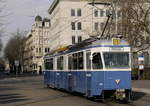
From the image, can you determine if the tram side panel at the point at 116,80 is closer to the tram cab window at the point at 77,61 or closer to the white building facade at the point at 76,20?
the tram cab window at the point at 77,61

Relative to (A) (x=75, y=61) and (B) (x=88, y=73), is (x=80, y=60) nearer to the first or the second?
(A) (x=75, y=61)

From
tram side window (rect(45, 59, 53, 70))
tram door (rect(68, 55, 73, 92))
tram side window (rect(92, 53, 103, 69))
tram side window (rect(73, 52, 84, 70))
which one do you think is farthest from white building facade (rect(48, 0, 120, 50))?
tram side window (rect(92, 53, 103, 69))

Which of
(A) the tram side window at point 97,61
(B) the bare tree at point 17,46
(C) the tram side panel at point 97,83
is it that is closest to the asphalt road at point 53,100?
(C) the tram side panel at point 97,83

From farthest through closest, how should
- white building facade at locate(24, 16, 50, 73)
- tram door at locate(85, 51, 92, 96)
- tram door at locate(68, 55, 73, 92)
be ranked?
white building facade at locate(24, 16, 50, 73)
tram door at locate(68, 55, 73, 92)
tram door at locate(85, 51, 92, 96)

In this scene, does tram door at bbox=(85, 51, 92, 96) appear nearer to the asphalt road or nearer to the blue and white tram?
the blue and white tram

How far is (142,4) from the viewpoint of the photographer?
115 feet

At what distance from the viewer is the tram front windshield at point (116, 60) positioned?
16938 mm

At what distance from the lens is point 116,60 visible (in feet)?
55.9

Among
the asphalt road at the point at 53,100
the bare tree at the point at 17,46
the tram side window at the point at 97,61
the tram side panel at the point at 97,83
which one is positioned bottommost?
the asphalt road at the point at 53,100

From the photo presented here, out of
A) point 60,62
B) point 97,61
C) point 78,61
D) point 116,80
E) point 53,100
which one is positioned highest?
point 60,62

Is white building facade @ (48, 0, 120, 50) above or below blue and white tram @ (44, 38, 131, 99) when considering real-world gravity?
above

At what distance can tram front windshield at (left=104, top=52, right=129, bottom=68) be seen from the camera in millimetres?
16938

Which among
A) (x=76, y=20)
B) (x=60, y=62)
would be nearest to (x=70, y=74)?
(x=60, y=62)

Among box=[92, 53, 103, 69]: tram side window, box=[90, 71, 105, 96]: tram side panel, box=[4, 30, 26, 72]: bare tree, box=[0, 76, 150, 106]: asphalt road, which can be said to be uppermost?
box=[4, 30, 26, 72]: bare tree
